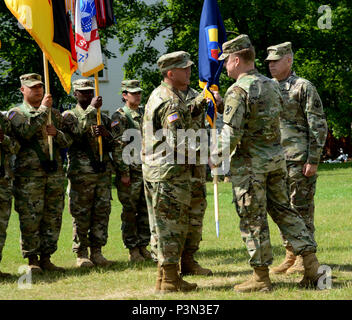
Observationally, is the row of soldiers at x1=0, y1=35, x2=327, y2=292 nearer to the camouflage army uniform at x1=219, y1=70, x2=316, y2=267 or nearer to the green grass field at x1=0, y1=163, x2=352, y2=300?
the camouflage army uniform at x1=219, y1=70, x2=316, y2=267

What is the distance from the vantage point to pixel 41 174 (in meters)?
7.96

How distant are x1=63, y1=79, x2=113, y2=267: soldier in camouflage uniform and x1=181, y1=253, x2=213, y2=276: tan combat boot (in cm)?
144

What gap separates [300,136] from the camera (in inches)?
283

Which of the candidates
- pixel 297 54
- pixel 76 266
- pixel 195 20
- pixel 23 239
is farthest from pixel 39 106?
pixel 297 54

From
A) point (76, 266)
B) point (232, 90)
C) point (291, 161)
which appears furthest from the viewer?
point (76, 266)

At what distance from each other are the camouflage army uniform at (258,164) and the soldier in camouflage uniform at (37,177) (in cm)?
283

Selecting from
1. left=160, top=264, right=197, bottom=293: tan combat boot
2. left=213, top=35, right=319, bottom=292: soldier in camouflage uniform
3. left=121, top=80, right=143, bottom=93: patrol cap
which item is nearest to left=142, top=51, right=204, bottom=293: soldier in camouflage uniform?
left=160, top=264, right=197, bottom=293: tan combat boot

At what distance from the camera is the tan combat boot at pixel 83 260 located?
8.40 meters

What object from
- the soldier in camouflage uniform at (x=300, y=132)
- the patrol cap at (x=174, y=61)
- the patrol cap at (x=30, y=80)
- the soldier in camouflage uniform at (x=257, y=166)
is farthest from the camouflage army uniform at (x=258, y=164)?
the patrol cap at (x=30, y=80)

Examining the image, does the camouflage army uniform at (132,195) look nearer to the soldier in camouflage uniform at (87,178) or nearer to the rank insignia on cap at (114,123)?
the rank insignia on cap at (114,123)

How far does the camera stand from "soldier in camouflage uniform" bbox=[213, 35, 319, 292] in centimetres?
616

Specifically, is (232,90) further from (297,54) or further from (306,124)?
(297,54)

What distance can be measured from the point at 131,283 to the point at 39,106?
2773mm

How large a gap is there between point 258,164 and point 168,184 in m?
0.96
